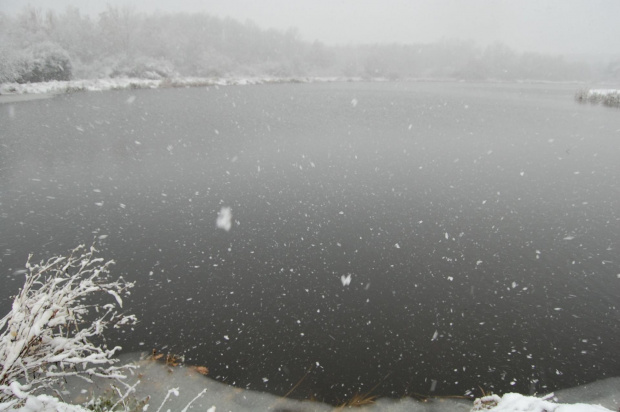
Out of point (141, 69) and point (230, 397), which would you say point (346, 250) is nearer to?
point (230, 397)

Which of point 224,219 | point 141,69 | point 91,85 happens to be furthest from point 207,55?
point 224,219

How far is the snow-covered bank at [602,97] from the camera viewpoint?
34219 millimetres

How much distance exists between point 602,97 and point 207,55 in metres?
75.8

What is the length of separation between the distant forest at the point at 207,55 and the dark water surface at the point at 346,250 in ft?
126

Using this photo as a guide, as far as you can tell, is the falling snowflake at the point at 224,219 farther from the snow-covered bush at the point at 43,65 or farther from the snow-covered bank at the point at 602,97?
the snow-covered bush at the point at 43,65

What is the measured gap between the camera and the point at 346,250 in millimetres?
8070

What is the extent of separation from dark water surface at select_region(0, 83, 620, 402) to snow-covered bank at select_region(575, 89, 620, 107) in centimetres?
2394

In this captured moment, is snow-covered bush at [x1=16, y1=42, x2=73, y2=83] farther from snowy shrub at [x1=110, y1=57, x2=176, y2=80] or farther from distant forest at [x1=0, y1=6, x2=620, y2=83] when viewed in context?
snowy shrub at [x1=110, y1=57, x2=176, y2=80]

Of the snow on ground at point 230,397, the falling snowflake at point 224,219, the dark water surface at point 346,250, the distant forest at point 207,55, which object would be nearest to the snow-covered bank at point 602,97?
the dark water surface at point 346,250

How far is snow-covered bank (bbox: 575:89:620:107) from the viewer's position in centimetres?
3422

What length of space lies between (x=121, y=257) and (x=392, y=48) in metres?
131

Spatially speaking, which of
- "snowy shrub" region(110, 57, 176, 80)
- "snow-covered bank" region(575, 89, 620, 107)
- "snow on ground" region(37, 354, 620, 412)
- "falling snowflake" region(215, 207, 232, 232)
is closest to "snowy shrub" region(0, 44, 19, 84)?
"snowy shrub" region(110, 57, 176, 80)

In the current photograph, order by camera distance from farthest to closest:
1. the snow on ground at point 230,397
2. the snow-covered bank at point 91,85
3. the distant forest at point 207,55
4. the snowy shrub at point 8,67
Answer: the distant forest at point 207,55 < the snowy shrub at point 8,67 < the snow-covered bank at point 91,85 < the snow on ground at point 230,397

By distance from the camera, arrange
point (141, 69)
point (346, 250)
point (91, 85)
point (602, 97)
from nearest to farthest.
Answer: point (346, 250) → point (602, 97) → point (91, 85) → point (141, 69)
